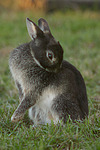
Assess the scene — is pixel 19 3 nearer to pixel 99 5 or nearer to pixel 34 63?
pixel 99 5

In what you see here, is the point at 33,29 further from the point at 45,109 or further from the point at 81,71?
the point at 81,71

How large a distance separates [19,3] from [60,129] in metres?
8.56

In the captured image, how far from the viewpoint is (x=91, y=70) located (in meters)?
5.92

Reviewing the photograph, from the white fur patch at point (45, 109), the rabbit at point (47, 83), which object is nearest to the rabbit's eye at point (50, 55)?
the rabbit at point (47, 83)

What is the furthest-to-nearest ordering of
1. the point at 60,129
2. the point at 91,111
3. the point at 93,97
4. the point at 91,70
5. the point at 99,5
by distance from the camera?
the point at 99,5, the point at 91,70, the point at 93,97, the point at 91,111, the point at 60,129

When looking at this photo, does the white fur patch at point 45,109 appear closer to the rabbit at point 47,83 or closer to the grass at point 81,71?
the rabbit at point 47,83

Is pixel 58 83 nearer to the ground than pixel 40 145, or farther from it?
farther from it

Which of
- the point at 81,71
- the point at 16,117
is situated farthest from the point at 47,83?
the point at 81,71

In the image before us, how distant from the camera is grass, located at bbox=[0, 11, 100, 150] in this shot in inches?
111

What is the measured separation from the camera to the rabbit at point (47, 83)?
329 centimetres

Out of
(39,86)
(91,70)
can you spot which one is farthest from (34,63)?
(91,70)

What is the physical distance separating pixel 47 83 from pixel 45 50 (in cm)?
41

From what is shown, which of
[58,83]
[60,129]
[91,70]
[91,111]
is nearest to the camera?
[60,129]

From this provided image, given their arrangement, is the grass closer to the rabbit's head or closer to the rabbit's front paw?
the rabbit's front paw
